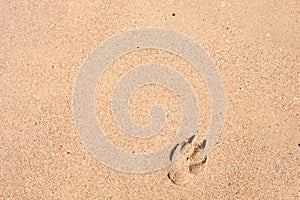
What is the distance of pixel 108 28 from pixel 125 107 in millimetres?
811

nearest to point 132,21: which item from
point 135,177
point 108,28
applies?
point 108,28

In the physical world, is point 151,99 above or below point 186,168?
above

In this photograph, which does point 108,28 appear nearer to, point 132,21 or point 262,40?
point 132,21

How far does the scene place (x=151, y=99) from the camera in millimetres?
4020

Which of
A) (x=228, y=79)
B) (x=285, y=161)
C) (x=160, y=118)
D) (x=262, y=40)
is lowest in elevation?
(x=285, y=161)

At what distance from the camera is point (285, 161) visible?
13.2 ft

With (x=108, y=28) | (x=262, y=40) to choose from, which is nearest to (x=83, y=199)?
(x=108, y=28)

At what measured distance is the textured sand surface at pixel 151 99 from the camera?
156 inches

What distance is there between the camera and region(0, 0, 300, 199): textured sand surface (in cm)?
397

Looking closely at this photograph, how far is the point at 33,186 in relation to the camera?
397 cm

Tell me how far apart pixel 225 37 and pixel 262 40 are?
14.7 inches

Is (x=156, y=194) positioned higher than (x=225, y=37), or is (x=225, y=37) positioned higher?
(x=225, y=37)

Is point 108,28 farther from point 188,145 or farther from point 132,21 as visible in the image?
point 188,145

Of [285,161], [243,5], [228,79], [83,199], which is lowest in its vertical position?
[83,199]
